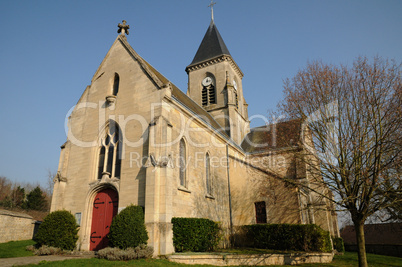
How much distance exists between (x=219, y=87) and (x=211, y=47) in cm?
606

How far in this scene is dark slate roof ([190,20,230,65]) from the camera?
28.3 metres

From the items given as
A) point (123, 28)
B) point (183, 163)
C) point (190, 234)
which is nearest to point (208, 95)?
point (123, 28)

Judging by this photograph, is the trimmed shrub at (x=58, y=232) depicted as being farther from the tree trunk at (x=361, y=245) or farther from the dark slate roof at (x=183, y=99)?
the tree trunk at (x=361, y=245)

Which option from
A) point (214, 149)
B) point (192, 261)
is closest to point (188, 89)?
point (214, 149)

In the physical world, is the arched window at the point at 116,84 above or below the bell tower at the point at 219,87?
below

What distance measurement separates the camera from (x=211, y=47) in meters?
29.5

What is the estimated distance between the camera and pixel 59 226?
1205 cm

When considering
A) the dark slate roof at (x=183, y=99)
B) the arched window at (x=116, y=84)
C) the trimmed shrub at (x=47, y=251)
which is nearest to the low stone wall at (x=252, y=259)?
the trimmed shrub at (x=47, y=251)

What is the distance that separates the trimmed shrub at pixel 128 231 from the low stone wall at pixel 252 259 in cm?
147

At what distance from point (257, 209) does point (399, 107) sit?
1255 cm

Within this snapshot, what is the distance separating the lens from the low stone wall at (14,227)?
1625cm

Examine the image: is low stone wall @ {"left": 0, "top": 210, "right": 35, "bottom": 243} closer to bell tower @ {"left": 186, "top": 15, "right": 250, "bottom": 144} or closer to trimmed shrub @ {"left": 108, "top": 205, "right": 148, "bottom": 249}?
trimmed shrub @ {"left": 108, "top": 205, "right": 148, "bottom": 249}

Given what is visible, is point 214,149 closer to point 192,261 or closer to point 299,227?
point 299,227

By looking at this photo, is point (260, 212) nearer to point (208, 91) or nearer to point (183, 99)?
point (183, 99)
